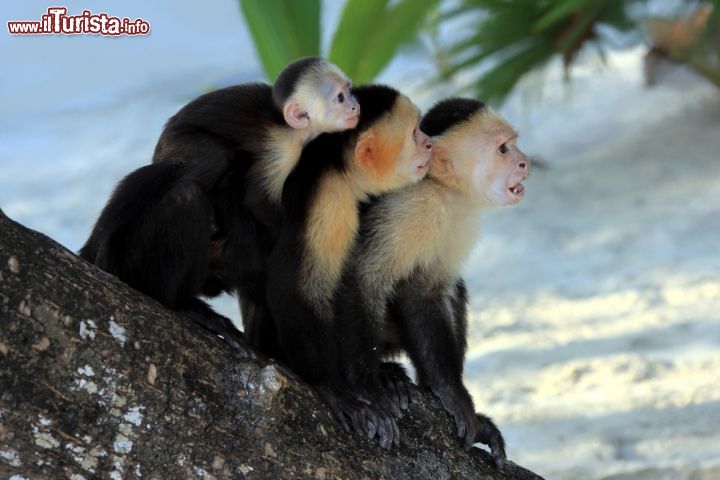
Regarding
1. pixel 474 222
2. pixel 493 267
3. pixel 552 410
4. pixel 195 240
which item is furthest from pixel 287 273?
pixel 493 267

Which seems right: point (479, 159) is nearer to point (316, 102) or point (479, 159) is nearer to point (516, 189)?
point (516, 189)

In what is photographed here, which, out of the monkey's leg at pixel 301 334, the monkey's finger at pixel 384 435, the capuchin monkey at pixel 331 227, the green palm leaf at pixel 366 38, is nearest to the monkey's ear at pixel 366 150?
the capuchin monkey at pixel 331 227

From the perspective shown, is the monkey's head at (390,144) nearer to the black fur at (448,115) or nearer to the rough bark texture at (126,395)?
the black fur at (448,115)

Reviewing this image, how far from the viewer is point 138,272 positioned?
6.67 ft

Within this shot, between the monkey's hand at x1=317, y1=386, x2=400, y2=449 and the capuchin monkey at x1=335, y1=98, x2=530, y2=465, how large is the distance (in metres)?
0.23

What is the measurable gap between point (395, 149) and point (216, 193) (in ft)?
1.29

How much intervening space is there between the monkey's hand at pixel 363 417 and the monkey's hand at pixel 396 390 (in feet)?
0.17

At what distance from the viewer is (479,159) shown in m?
2.41

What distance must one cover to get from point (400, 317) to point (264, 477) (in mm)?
798

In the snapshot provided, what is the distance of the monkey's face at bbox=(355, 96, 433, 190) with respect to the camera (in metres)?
2.27

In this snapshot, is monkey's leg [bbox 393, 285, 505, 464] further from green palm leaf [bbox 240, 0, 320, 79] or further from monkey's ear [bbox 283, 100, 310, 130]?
green palm leaf [bbox 240, 0, 320, 79]

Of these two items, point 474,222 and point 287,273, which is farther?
point 474,222

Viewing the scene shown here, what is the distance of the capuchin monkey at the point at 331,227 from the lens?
6.88 ft

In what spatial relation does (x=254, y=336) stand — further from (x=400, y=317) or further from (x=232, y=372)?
(x=232, y=372)
